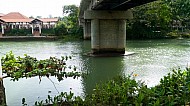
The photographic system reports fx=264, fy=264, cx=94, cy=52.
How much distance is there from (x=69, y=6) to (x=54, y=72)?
70742mm

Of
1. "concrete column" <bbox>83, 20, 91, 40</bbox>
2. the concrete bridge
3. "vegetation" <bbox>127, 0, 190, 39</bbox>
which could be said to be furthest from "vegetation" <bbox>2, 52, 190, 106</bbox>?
"concrete column" <bbox>83, 20, 91, 40</bbox>

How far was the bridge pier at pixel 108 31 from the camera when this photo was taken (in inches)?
787

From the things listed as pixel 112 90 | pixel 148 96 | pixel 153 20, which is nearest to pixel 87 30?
pixel 153 20

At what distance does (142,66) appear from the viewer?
14930 mm

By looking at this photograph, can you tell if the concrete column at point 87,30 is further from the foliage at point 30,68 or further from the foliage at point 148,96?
the foliage at point 30,68

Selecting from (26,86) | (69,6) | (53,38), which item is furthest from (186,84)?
(69,6)

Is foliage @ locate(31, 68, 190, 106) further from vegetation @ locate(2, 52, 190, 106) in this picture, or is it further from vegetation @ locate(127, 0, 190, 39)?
vegetation @ locate(127, 0, 190, 39)

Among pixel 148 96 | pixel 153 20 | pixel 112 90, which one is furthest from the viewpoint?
pixel 153 20

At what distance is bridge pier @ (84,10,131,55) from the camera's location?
2000 cm

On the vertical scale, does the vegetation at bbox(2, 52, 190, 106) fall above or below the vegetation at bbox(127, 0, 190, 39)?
below

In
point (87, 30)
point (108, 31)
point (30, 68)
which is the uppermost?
point (87, 30)

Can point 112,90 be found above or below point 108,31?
below

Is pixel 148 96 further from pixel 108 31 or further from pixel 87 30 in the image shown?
pixel 87 30

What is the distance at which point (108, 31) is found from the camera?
20469 mm
